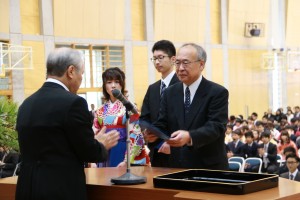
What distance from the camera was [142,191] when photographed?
10.8ft

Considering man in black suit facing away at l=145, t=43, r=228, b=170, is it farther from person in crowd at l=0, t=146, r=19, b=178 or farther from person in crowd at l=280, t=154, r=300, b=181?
person in crowd at l=0, t=146, r=19, b=178

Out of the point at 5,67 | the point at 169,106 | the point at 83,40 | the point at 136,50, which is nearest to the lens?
the point at 169,106

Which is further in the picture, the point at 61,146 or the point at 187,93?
the point at 187,93

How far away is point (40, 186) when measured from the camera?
10.9ft

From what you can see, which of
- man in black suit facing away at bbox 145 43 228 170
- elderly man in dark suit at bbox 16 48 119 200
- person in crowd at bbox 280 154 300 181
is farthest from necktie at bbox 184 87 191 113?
person in crowd at bbox 280 154 300 181

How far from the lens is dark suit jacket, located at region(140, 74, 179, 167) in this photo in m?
4.74

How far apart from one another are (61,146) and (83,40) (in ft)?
45.9

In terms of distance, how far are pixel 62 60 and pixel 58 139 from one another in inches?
16.4

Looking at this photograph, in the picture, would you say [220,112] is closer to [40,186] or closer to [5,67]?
[40,186]

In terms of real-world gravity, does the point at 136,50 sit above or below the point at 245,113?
above

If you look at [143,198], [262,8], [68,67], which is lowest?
[143,198]

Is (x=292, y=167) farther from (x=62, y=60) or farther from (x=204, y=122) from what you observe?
(x=62, y=60)

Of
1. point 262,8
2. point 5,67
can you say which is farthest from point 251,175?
point 262,8

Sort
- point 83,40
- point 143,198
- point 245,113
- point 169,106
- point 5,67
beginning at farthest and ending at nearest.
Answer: point 245,113
point 83,40
point 5,67
point 169,106
point 143,198
